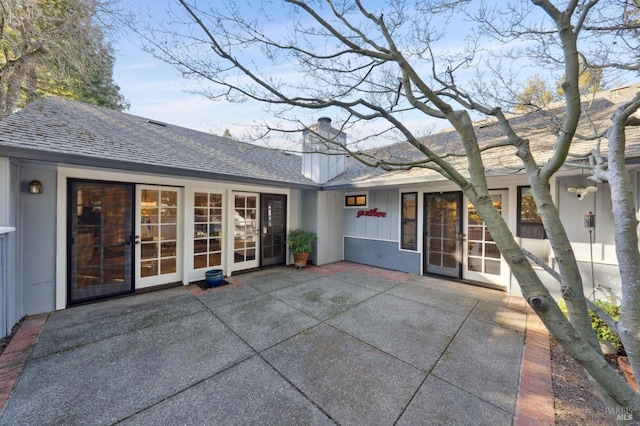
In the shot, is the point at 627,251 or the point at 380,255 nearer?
the point at 627,251

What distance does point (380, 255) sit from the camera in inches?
267

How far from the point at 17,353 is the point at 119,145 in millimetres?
3125

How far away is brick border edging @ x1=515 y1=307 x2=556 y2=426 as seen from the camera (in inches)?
76.2

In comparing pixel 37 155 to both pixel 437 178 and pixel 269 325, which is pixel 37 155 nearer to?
pixel 269 325

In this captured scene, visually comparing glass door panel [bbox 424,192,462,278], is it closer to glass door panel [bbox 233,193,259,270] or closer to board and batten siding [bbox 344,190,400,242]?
board and batten siding [bbox 344,190,400,242]

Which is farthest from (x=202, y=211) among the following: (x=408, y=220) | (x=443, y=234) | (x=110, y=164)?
(x=443, y=234)

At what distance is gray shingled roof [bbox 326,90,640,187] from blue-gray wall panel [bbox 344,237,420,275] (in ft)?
6.05

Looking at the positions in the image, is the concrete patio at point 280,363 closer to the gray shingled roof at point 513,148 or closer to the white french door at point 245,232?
the white french door at point 245,232

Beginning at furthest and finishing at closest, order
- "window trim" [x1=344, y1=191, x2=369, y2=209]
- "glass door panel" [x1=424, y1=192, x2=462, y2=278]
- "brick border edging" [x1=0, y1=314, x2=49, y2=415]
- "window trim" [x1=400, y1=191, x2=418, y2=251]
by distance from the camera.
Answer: "window trim" [x1=344, y1=191, x2=369, y2=209] < "window trim" [x1=400, y1=191, x2=418, y2=251] < "glass door panel" [x1=424, y1=192, x2=462, y2=278] < "brick border edging" [x1=0, y1=314, x2=49, y2=415]

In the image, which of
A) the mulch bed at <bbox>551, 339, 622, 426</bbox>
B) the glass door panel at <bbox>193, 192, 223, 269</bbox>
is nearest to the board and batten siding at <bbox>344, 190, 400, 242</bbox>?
the glass door panel at <bbox>193, 192, 223, 269</bbox>

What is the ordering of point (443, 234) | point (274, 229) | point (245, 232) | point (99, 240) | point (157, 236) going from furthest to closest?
point (274, 229) < point (245, 232) < point (443, 234) < point (157, 236) < point (99, 240)

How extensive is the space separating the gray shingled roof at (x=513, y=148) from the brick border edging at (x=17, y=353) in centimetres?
446

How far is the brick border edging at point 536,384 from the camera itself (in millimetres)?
1937

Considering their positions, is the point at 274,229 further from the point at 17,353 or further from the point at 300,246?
the point at 17,353
